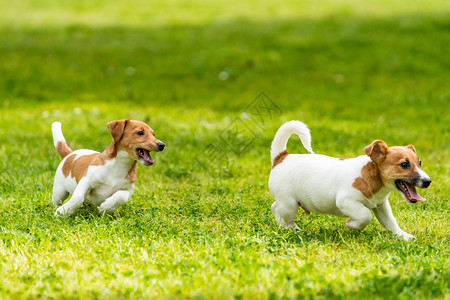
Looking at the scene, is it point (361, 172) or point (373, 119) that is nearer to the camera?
point (361, 172)

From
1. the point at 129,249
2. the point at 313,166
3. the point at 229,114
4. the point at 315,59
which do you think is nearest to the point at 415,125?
the point at 229,114

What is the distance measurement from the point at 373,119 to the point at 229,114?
291 cm

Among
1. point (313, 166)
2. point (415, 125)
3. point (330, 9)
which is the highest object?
point (330, 9)

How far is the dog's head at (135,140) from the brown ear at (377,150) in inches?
77.1

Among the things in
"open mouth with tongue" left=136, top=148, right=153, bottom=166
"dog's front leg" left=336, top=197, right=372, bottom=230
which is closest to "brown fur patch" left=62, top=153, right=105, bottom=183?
"open mouth with tongue" left=136, top=148, right=153, bottom=166

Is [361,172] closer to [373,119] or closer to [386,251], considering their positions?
[386,251]

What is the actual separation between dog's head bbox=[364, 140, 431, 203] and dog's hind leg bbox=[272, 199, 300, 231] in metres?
0.86

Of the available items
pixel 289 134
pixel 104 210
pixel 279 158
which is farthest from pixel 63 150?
pixel 289 134

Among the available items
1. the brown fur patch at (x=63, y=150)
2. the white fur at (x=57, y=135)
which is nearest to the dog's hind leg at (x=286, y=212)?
the brown fur patch at (x=63, y=150)

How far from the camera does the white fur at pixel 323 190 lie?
16.5 ft

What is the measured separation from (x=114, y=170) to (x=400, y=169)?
8.90 ft

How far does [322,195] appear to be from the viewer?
517 cm

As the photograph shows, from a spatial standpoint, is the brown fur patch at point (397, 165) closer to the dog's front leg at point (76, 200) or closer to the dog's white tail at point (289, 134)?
the dog's white tail at point (289, 134)

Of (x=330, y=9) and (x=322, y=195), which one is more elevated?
(x=330, y=9)
